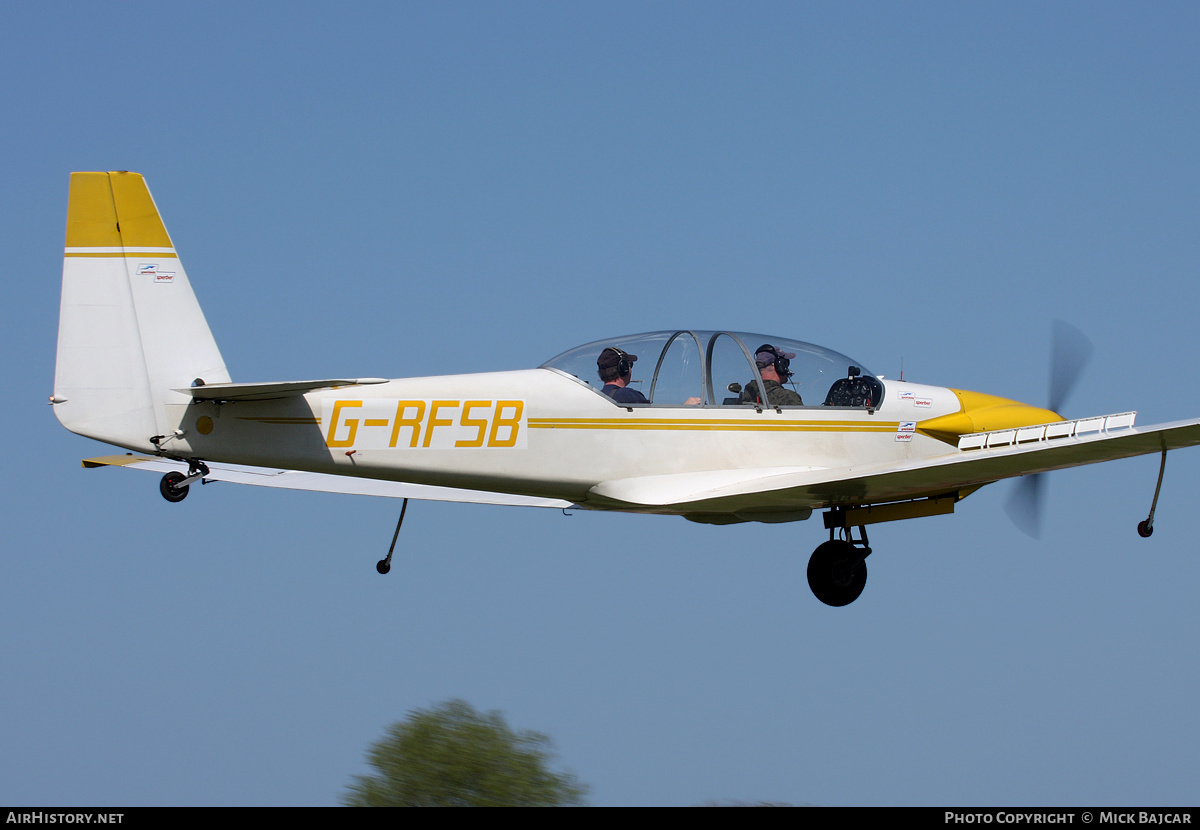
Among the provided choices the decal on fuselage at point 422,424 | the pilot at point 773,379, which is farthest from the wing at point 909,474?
the decal on fuselage at point 422,424

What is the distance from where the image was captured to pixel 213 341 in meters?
8.39

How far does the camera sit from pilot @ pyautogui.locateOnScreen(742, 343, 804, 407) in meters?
9.49

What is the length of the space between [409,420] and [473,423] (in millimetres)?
459

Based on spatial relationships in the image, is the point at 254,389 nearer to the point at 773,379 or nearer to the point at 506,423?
the point at 506,423

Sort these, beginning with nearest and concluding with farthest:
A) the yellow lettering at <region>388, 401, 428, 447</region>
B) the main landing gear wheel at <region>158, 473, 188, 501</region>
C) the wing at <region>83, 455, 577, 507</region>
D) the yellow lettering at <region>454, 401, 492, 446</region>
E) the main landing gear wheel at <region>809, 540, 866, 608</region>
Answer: the main landing gear wheel at <region>158, 473, 188, 501</region>, the yellow lettering at <region>388, 401, 428, 447</region>, the yellow lettering at <region>454, 401, 492, 446</region>, the wing at <region>83, 455, 577, 507</region>, the main landing gear wheel at <region>809, 540, 866, 608</region>

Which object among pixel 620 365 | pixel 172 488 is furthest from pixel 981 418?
pixel 172 488

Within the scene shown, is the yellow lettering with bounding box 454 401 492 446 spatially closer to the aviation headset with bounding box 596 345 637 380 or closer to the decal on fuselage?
the decal on fuselage

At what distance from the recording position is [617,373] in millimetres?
9250

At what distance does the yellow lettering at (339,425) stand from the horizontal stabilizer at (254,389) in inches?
13.7

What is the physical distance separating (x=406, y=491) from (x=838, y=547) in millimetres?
3714

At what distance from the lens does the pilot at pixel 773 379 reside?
31.1 ft

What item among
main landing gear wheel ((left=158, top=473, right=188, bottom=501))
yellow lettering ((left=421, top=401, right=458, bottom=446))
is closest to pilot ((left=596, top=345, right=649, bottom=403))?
yellow lettering ((left=421, top=401, right=458, bottom=446))

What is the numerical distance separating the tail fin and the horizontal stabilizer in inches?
7.7
